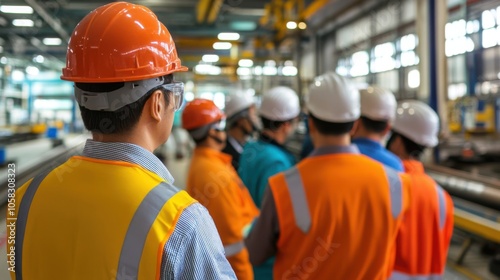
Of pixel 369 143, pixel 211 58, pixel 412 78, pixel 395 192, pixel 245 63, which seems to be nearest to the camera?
pixel 395 192

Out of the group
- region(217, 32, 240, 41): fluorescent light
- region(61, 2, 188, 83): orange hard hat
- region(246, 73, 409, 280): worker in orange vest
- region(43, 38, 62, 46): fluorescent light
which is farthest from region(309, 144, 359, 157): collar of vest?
region(217, 32, 240, 41): fluorescent light

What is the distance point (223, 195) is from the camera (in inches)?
94.2

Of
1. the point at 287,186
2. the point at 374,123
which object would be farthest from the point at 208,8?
the point at 287,186

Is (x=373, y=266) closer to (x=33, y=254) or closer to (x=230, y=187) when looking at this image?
(x=230, y=187)

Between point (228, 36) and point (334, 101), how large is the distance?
6.67 m

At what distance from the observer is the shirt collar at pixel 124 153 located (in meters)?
0.93

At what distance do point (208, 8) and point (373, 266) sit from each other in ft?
18.7

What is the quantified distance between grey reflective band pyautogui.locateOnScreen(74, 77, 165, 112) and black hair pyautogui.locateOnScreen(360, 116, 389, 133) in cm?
173

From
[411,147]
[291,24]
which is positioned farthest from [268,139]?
[291,24]

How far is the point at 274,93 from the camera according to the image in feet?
10.3

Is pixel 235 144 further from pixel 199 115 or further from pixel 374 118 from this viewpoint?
pixel 374 118

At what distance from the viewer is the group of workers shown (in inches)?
33.4

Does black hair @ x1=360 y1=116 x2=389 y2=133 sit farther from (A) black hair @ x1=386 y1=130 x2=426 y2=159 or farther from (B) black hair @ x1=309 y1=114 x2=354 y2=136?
(B) black hair @ x1=309 y1=114 x2=354 y2=136

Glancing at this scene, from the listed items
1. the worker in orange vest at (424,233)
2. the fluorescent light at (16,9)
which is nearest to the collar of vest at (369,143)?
the worker in orange vest at (424,233)
